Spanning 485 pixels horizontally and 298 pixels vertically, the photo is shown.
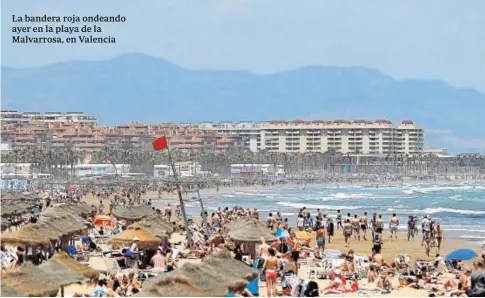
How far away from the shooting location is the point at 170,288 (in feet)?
31.8

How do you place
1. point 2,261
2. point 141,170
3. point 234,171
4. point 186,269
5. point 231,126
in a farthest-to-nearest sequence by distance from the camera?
point 231,126 → point 234,171 → point 141,170 → point 2,261 → point 186,269

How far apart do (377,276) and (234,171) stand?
108932mm

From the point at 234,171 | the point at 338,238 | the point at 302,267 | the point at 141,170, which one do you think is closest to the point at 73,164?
the point at 141,170

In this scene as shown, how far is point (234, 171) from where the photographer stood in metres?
124

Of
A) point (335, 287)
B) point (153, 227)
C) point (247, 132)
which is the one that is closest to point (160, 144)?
point (153, 227)

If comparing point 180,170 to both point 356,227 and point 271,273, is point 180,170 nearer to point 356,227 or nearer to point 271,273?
point 356,227

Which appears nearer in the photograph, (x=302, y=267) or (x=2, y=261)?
(x=2, y=261)

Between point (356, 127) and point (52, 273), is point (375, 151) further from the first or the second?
point (52, 273)

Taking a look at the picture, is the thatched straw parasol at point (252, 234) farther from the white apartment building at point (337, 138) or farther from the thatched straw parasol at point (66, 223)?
the white apartment building at point (337, 138)

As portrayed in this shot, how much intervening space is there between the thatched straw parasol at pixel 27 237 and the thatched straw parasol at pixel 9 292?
16.3 feet

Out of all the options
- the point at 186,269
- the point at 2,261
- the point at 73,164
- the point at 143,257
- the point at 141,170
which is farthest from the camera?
the point at 141,170

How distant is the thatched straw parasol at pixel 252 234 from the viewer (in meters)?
16.5

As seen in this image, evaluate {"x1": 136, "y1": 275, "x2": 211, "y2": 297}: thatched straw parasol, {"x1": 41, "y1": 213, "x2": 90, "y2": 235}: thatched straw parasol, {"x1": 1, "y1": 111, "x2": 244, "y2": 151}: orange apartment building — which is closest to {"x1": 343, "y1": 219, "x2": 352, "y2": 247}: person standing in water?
{"x1": 41, "y1": 213, "x2": 90, "y2": 235}: thatched straw parasol

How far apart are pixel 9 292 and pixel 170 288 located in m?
1.78
